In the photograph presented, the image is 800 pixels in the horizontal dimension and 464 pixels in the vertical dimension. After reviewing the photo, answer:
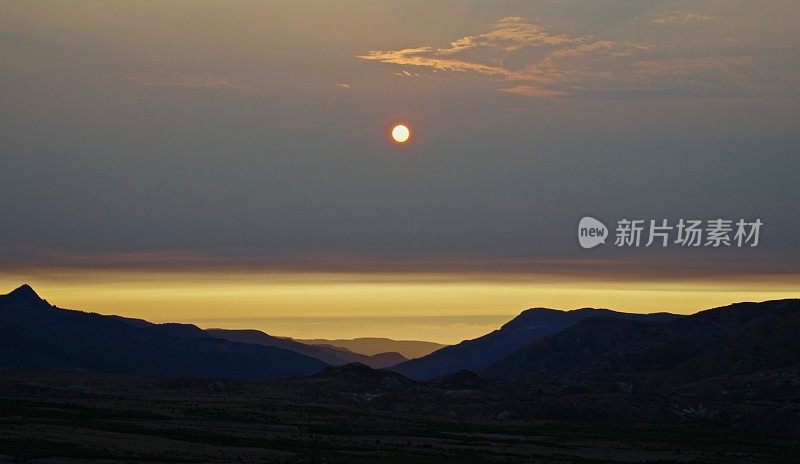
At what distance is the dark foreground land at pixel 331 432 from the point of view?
9225 centimetres

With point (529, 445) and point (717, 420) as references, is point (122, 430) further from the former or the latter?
point (717, 420)

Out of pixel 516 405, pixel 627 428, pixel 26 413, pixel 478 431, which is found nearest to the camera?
pixel 26 413

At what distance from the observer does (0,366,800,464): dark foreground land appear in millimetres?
92250

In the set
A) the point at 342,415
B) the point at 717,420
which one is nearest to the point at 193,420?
the point at 342,415

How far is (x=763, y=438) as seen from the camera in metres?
160

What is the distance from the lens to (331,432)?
127m

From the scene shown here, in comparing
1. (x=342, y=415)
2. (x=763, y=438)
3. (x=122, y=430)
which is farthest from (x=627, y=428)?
(x=122, y=430)

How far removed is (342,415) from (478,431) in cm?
2142

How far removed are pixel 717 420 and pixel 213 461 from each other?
11989cm

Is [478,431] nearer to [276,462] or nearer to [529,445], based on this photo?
[529,445]

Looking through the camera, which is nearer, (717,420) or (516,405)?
(717,420)

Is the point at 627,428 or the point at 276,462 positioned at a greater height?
the point at 627,428

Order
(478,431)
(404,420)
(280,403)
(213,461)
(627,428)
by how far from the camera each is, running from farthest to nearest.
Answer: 1. (280,403)
2. (627,428)
3. (404,420)
4. (478,431)
5. (213,461)

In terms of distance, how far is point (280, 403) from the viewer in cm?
18150
